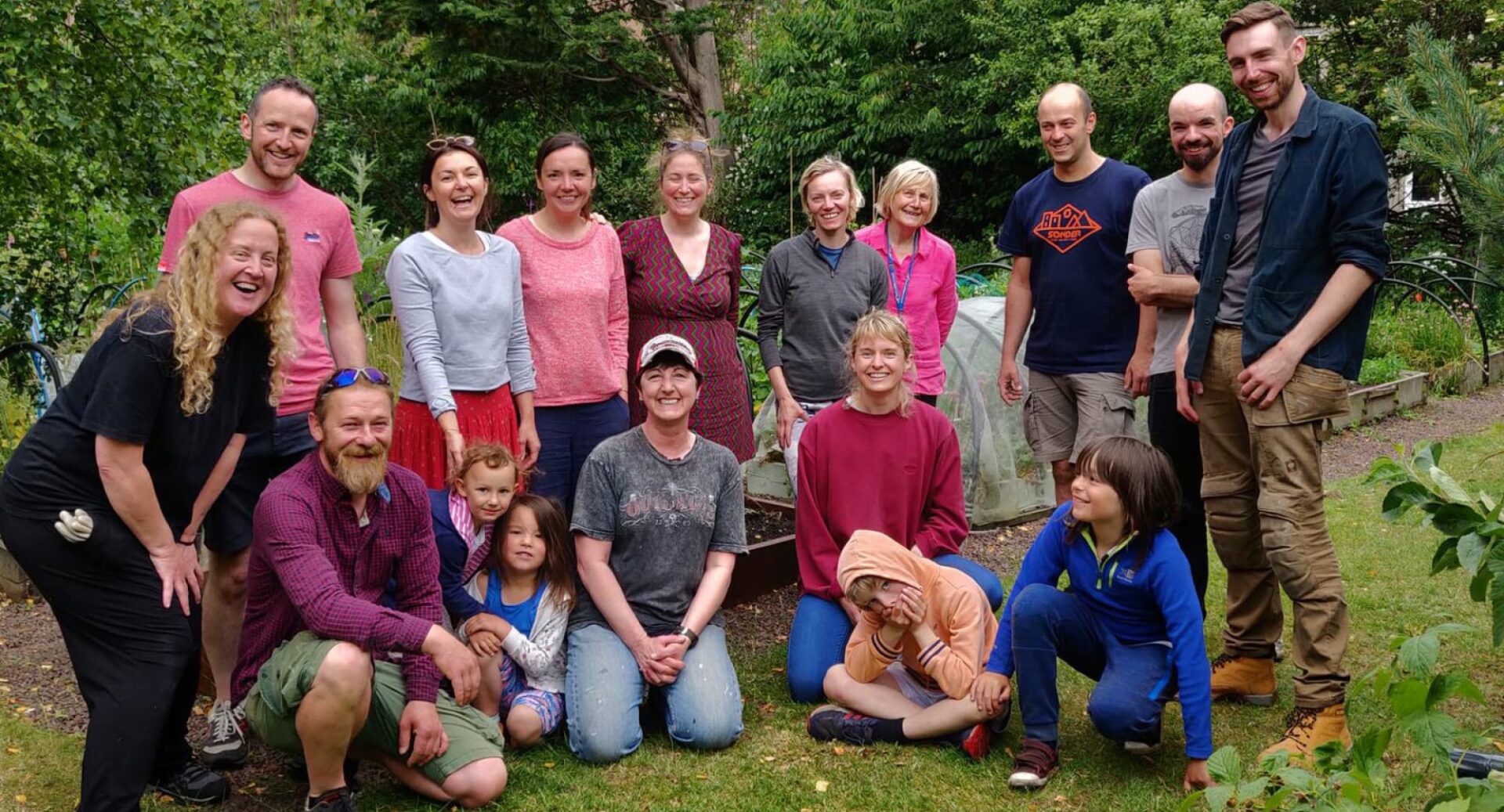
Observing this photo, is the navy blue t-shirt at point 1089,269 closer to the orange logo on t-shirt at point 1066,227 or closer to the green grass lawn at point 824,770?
the orange logo on t-shirt at point 1066,227

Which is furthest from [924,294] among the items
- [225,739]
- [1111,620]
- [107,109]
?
[107,109]

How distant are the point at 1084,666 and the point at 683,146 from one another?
2.40 m

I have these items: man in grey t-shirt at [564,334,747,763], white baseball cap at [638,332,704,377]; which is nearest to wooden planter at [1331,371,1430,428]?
man in grey t-shirt at [564,334,747,763]

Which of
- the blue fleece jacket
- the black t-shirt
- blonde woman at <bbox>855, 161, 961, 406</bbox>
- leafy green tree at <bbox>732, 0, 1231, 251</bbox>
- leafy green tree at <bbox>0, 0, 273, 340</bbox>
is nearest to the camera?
the black t-shirt

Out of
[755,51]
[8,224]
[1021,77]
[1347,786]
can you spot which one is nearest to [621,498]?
[1347,786]

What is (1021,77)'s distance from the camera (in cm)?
1552

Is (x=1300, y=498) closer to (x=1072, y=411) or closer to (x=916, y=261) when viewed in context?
(x=1072, y=411)

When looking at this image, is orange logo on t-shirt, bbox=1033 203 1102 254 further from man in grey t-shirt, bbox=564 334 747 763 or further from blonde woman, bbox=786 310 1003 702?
man in grey t-shirt, bbox=564 334 747 763

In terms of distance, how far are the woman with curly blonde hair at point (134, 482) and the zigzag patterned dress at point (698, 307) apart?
5.48ft

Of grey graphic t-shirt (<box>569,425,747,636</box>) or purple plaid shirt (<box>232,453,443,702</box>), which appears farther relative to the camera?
grey graphic t-shirt (<box>569,425,747,636</box>)

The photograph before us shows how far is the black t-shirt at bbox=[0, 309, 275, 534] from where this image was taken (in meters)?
3.16

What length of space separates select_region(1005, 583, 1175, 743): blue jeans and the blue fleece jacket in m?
0.05

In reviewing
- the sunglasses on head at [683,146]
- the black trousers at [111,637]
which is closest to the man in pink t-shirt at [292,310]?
the black trousers at [111,637]

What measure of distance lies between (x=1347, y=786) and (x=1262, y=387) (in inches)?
80.8
